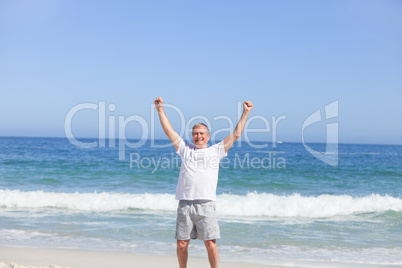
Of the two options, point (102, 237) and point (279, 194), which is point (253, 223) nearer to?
point (102, 237)

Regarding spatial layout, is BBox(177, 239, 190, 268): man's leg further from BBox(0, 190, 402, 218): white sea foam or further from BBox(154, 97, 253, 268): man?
BBox(0, 190, 402, 218): white sea foam

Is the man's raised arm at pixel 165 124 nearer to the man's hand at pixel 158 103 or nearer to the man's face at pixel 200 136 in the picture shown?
the man's hand at pixel 158 103

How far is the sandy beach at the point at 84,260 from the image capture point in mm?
5172

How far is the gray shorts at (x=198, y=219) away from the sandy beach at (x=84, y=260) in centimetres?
173

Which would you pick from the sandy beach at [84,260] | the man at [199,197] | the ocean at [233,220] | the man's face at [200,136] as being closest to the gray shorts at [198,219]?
the man at [199,197]

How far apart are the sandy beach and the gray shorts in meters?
1.73

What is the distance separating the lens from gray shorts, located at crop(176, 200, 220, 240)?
12.0ft

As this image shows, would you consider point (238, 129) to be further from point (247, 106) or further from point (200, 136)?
point (200, 136)

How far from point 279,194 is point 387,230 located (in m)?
6.41

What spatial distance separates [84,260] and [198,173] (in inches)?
108

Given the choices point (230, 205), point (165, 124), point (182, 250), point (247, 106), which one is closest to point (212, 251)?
point (182, 250)

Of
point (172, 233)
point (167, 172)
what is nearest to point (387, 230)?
point (172, 233)

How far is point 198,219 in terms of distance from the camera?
367 centimetres

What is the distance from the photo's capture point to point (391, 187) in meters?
16.7
